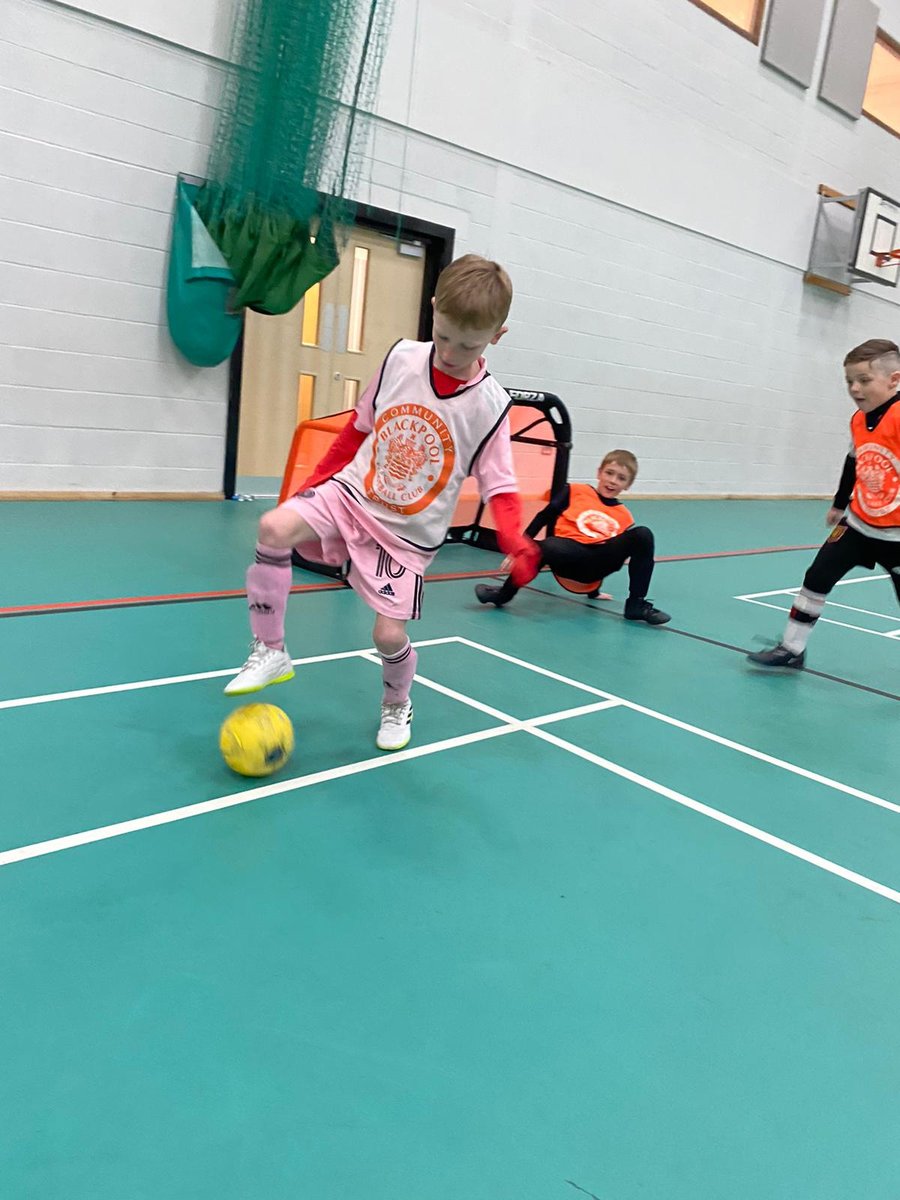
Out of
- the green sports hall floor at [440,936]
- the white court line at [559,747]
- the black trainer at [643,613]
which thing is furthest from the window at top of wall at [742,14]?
the white court line at [559,747]

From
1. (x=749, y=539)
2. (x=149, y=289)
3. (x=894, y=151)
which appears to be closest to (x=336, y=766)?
(x=149, y=289)

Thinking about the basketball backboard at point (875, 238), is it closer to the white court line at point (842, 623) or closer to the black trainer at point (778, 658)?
the white court line at point (842, 623)

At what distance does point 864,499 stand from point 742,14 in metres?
8.36

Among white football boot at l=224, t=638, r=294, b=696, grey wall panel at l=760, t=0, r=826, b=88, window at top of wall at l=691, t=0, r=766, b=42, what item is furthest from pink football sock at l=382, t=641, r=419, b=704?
grey wall panel at l=760, t=0, r=826, b=88

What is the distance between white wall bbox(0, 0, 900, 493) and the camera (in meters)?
5.45

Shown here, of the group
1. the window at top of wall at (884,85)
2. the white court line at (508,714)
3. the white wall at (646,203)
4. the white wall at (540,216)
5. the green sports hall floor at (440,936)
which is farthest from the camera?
the window at top of wall at (884,85)

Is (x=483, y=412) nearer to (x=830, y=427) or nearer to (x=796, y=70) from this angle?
(x=796, y=70)

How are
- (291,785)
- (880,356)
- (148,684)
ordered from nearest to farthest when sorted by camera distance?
(291,785), (148,684), (880,356)

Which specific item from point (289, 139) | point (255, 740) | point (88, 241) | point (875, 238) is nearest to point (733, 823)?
point (255, 740)

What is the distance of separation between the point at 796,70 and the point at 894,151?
3121mm

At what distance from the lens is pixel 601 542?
14.5 feet

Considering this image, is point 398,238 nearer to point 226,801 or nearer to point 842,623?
point 842,623

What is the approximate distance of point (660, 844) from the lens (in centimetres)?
218

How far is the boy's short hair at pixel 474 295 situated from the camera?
2.15 meters
